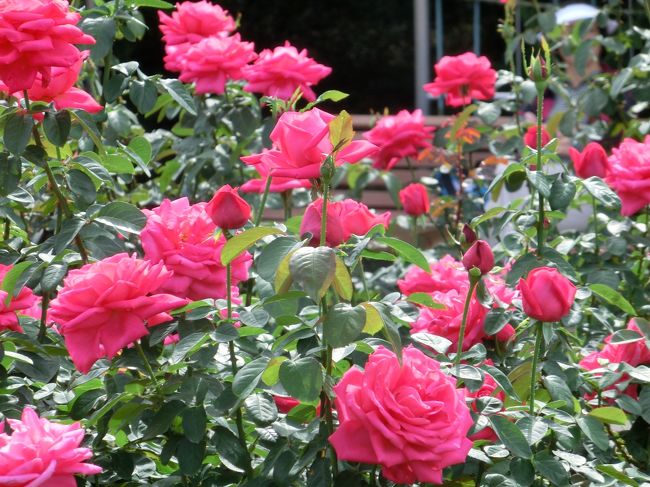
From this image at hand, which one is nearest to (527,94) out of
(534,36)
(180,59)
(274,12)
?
(534,36)

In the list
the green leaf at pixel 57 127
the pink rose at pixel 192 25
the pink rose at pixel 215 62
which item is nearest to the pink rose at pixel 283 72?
the pink rose at pixel 215 62

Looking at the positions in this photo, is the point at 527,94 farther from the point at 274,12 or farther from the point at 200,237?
the point at 274,12

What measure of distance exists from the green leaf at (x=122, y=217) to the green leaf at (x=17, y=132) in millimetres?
125

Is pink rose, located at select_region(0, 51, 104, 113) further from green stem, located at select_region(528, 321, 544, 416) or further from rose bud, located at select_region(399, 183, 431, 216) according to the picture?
rose bud, located at select_region(399, 183, 431, 216)

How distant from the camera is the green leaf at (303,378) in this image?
42.2 inches

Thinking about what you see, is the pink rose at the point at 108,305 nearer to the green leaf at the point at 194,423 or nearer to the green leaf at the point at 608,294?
the green leaf at the point at 194,423

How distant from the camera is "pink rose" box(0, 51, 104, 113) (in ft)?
4.66

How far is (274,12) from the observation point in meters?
5.96

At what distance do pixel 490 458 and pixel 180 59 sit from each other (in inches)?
50.4

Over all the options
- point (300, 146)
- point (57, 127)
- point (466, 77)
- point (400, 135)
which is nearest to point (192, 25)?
point (400, 135)

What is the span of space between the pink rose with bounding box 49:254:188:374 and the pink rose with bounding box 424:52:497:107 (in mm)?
1709

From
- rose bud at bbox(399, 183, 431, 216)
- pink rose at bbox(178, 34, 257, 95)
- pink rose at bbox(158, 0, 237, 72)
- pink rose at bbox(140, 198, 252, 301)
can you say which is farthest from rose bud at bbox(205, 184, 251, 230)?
rose bud at bbox(399, 183, 431, 216)

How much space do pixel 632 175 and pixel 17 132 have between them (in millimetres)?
1086

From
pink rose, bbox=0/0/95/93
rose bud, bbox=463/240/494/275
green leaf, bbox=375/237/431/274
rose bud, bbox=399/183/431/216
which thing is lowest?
rose bud, bbox=399/183/431/216
